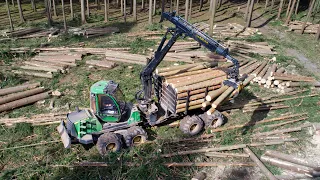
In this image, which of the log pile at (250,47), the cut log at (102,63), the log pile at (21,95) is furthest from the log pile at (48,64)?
the log pile at (250,47)

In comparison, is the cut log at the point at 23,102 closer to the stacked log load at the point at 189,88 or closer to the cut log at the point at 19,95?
the cut log at the point at 19,95

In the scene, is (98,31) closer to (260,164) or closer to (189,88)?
(189,88)

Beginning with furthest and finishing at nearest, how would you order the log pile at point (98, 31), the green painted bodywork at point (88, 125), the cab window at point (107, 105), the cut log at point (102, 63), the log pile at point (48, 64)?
the log pile at point (98, 31)
the cut log at point (102, 63)
the log pile at point (48, 64)
the cab window at point (107, 105)
the green painted bodywork at point (88, 125)

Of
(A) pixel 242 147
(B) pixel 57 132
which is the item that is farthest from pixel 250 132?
(B) pixel 57 132

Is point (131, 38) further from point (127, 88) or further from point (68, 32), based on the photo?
point (127, 88)

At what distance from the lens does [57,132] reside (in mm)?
10883

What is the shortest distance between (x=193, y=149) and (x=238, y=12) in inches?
862

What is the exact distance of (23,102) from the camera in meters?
12.5

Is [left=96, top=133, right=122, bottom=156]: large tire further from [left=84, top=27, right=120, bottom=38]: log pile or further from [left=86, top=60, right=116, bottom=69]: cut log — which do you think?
[left=84, top=27, right=120, bottom=38]: log pile

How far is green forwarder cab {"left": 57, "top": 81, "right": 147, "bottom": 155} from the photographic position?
9.32m

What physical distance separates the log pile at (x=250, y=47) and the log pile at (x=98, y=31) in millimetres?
8394

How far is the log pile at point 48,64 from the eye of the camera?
15.3 meters

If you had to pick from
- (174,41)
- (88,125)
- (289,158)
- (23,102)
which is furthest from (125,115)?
(289,158)

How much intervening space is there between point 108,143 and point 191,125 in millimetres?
3037
